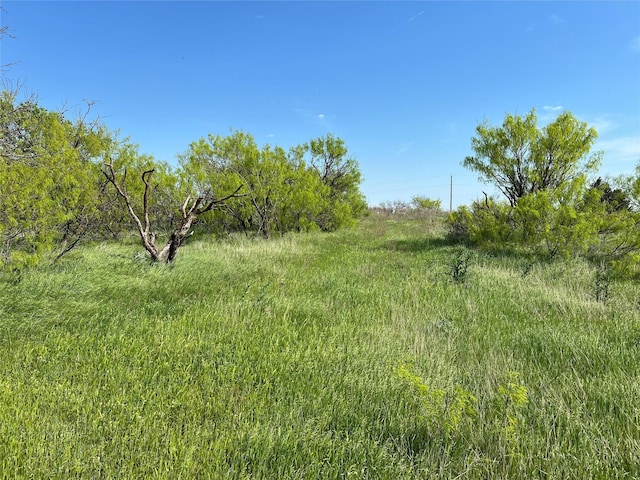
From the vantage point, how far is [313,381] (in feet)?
8.67

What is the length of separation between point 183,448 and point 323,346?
5.57 feet

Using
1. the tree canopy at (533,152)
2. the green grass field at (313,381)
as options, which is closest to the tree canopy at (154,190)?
the green grass field at (313,381)

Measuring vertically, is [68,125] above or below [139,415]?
above

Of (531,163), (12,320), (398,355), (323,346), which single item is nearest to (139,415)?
(323,346)

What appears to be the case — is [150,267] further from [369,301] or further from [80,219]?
[369,301]

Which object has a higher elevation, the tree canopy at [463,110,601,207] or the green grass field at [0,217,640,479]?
the tree canopy at [463,110,601,207]

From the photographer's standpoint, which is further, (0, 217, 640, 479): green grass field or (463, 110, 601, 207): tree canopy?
(463, 110, 601, 207): tree canopy

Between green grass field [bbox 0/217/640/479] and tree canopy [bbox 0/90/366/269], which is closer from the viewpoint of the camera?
green grass field [bbox 0/217/640/479]

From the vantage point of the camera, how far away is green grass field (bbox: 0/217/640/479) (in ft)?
5.94

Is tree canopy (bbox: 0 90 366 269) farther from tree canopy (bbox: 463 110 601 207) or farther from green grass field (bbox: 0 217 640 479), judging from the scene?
tree canopy (bbox: 463 110 601 207)

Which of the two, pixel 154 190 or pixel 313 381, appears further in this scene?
pixel 154 190

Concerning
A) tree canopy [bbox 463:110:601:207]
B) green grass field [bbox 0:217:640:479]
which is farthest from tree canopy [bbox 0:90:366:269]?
tree canopy [bbox 463:110:601:207]

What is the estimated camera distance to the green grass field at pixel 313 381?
1810 millimetres

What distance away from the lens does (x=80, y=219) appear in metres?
9.02
